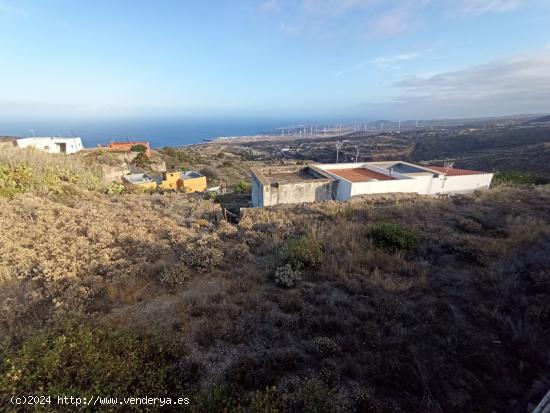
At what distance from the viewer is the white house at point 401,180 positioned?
17266 millimetres

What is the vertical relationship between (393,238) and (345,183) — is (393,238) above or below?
above

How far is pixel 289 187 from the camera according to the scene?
1639 centimetres

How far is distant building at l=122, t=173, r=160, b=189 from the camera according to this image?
27.8 metres

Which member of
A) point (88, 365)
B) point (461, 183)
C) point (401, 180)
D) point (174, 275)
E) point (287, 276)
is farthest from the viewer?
point (461, 183)

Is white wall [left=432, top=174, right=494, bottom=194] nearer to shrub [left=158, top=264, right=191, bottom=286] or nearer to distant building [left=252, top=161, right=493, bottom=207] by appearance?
distant building [left=252, top=161, right=493, bottom=207]

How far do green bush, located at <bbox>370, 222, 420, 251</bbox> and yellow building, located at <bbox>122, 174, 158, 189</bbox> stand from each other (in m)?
24.1

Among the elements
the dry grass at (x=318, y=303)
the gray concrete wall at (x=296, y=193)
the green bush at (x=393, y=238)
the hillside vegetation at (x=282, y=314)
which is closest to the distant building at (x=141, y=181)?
the gray concrete wall at (x=296, y=193)

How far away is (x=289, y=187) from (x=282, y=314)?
11.7 meters

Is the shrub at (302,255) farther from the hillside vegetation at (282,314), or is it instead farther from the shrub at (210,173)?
the shrub at (210,173)

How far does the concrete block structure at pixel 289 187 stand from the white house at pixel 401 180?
80 cm

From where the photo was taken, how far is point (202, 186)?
33594 mm

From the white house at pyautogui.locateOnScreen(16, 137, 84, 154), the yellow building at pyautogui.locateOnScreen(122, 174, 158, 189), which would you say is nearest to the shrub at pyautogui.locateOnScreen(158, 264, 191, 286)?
the yellow building at pyautogui.locateOnScreen(122, 174, 158, 189)

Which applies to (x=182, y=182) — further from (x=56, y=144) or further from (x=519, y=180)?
(x=519, y=180)

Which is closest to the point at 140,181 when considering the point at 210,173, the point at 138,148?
the point at 210,173
